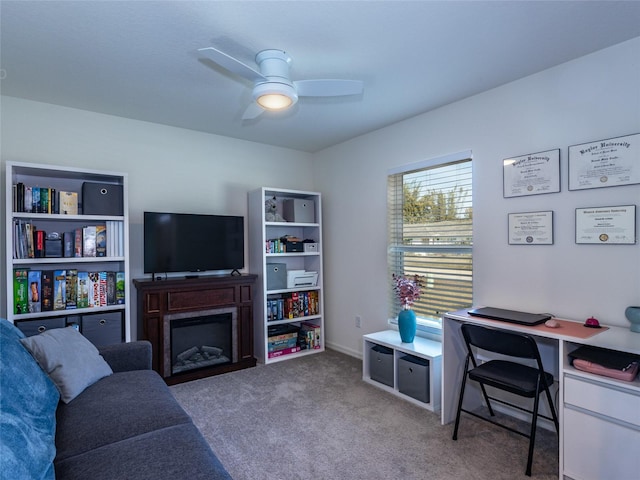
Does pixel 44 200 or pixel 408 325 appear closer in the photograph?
pixel 44 200

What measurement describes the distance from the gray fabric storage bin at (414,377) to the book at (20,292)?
2.91m

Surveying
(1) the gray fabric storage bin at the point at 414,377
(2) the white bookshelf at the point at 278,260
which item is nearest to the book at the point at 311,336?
(2) the white bookshelf at the point at 278,260

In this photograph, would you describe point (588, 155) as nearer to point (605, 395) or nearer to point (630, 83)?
point (630, 83)

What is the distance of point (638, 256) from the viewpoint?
2039 mm

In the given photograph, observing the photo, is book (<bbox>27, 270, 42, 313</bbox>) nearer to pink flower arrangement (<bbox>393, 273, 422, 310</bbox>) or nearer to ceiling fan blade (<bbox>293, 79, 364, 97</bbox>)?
ceiling fan blade (<bbox>293, 79, 364, 97</bbox>)

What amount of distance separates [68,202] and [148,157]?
2.97 feet

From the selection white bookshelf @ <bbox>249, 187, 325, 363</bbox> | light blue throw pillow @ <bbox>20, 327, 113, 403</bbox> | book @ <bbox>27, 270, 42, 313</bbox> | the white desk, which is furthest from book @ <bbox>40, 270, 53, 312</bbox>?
the white desk

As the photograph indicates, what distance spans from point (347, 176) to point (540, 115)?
6.73 feet

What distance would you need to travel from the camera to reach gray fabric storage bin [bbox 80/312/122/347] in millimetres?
2781

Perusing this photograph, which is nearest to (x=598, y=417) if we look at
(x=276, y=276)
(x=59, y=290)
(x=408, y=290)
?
(x=408, y=290)

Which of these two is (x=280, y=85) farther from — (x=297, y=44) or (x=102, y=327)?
(x=102, y=327)

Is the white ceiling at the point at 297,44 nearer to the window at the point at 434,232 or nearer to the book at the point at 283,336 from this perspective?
the window at the point at 434,232

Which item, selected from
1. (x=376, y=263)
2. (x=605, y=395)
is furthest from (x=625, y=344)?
(x=376, y=263)

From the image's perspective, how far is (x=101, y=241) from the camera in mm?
2930
